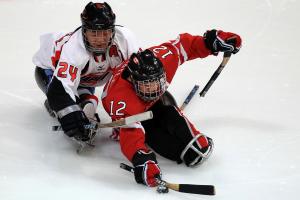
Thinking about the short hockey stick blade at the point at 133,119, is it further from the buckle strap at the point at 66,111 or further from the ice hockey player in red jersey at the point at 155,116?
the buckle strap at the point at 66,111

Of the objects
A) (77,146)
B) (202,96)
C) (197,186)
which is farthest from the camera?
(202,96)

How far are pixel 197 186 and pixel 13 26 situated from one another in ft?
7.61

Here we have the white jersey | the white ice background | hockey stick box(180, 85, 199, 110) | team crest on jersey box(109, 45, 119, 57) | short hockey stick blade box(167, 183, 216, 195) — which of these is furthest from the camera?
hockey stick box(180, 85, 199, 110)

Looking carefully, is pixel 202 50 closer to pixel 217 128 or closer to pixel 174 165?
pixel 217 128

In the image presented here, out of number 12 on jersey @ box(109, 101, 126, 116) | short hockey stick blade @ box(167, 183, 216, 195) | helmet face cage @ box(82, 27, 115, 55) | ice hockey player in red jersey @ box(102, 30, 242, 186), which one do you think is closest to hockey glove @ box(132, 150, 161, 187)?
ice hockey player in red jersey @ box(102, 30, 242, 186)

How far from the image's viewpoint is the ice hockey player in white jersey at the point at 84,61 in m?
2.56

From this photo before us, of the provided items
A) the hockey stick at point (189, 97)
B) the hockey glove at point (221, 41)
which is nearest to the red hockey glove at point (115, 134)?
the hockey stick at point (189, 97)

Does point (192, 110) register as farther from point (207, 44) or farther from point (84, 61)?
point (84, 61)

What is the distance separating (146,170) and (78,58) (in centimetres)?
67

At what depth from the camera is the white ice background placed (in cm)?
240

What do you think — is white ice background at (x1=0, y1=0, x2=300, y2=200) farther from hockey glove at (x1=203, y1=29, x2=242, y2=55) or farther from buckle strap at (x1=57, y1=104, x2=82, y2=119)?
hockey glove at (x1=203, y1=29, x2=242, y2=55)

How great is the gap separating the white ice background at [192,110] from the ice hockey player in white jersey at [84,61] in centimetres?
20

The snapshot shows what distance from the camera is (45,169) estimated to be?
2518 mm

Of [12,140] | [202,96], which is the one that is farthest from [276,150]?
[12,140]
